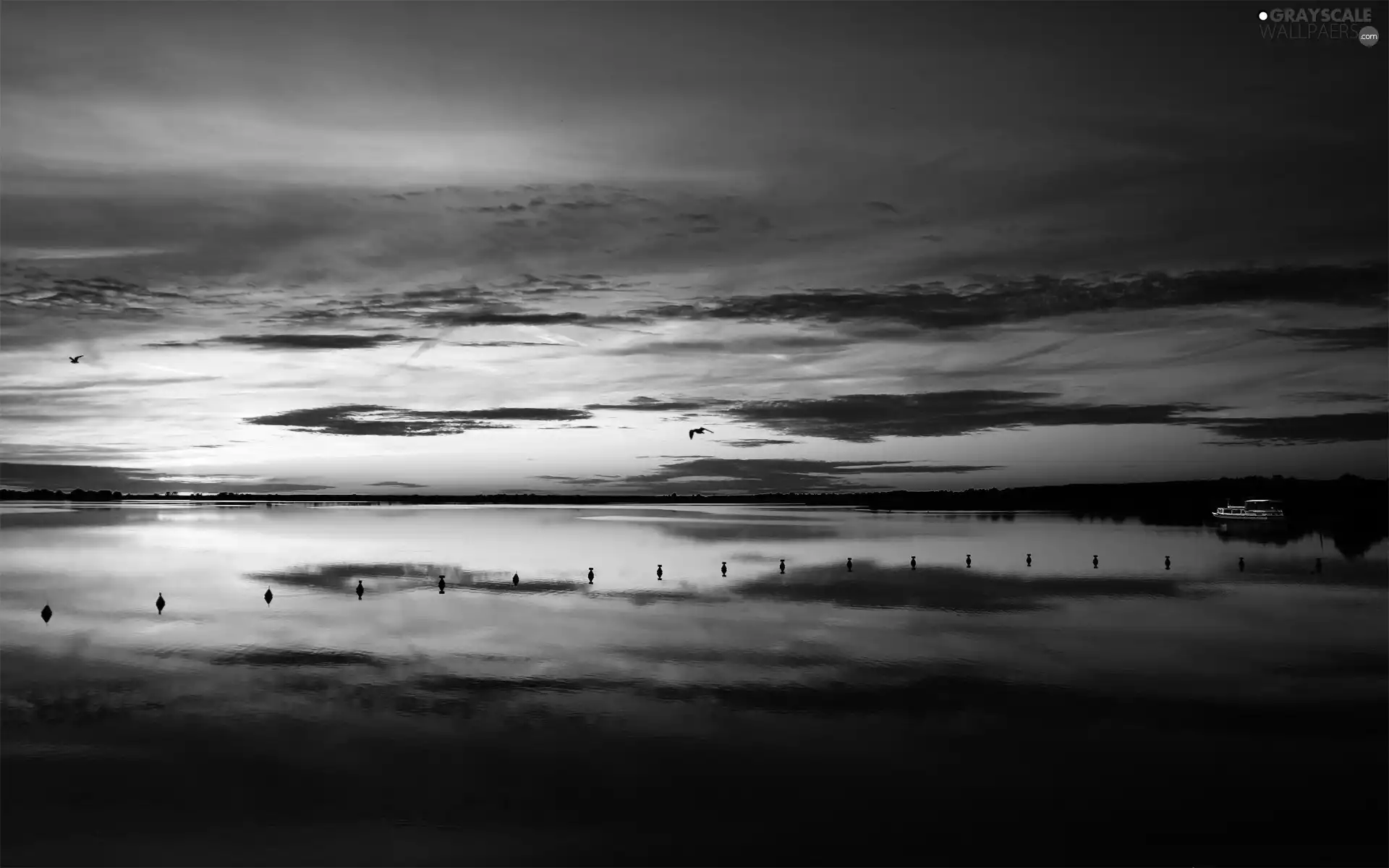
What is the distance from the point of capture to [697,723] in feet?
79.2

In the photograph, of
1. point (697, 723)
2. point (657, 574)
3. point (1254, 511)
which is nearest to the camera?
point (697, 723)

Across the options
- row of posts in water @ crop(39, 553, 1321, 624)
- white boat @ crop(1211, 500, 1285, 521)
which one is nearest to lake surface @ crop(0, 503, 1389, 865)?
row of posts in water @ crop(39, 553, 1321, 624)

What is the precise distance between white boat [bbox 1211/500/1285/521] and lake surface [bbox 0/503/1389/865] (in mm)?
95382

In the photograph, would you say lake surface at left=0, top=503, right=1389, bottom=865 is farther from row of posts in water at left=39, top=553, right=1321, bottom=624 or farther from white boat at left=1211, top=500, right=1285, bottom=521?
white boat at left=1211, top=500, right=1285, bottom=521

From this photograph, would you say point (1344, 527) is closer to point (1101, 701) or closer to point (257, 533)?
point (1101, 701)

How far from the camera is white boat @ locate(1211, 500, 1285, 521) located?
135500 millimetres

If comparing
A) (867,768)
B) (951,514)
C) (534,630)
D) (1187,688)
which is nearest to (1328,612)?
(1187,688)

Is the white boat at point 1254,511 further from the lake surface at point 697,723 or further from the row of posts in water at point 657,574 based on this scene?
the lake surface at point 697,723

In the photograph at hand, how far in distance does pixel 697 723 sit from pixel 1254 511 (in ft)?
467

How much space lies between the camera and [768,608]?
146 feet

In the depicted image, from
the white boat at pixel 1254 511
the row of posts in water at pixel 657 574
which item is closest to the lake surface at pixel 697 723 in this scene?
the row of posts in water at pixel 657 574

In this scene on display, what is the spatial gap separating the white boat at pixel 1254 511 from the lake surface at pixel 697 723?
95382mm

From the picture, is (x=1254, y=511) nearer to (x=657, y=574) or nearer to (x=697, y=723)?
(x=657, y=574)

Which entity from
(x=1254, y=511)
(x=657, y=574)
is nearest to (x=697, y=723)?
(x=657, y=574)
